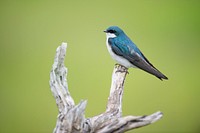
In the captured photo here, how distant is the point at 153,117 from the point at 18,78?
136 inches

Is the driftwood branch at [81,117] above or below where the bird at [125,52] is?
below

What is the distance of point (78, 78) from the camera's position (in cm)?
509

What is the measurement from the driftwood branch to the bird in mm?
863

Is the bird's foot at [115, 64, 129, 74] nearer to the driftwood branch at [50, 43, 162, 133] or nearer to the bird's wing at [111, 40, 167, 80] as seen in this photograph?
the bird's wing at [111, 40, 167, 80]

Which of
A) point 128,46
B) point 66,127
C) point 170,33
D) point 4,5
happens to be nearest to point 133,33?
point 170,33

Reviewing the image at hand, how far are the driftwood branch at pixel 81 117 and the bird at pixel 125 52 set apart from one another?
0.86 m

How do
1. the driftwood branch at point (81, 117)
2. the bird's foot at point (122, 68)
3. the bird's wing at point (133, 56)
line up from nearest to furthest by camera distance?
1. the driftwood branch at point (81, 117)
2. the bird's foot at point (122, 68)
3. the bird's wing at point (133, 56)

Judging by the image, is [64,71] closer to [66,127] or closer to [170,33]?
[66,127]

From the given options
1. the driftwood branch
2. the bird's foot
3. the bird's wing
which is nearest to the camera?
the driftwood branch

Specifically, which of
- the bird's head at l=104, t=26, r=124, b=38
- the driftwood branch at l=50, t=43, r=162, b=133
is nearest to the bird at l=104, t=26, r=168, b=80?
the bird's head at l=104, t=26, r=124, b=38

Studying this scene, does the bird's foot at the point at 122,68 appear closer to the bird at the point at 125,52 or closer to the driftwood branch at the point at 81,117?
the bird at the point at 125,52

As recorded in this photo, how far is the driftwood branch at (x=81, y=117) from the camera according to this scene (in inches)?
83.0

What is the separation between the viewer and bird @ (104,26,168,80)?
11.0 ft

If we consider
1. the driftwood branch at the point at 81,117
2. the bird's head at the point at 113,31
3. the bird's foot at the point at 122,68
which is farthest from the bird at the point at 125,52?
the driftwood branch at the point at 81,117
